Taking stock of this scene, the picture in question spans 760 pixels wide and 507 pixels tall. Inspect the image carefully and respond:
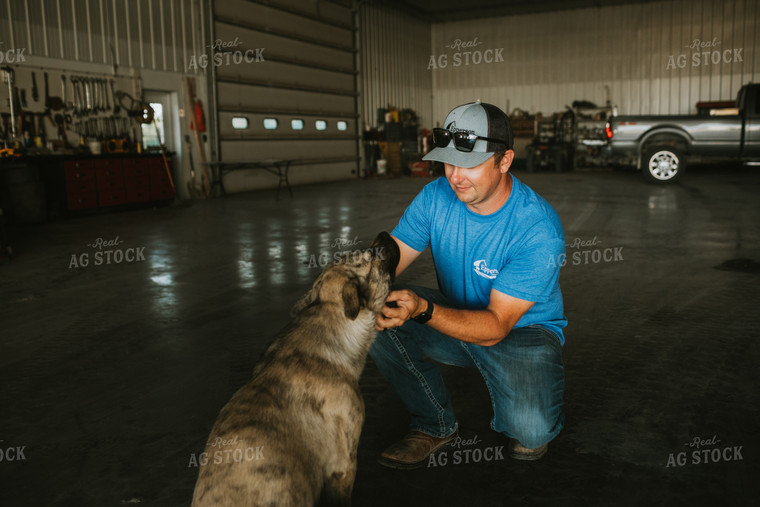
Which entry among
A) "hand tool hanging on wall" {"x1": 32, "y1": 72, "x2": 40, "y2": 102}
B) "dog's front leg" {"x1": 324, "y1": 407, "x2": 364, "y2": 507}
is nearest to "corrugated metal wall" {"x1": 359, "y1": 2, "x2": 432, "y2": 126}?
"hand tool hanging on wall" {"x1": 32, "y1": 72, "x2": 40, "y2": 102}

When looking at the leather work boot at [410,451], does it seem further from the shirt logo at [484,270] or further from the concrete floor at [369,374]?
the shirt logo at [484,270]

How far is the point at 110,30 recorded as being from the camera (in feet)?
41.0

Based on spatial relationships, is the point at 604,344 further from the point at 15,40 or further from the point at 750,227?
the point at 15,40

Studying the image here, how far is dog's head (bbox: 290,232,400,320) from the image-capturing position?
2.27 meters

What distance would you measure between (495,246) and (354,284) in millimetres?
741

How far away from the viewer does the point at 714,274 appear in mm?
5906

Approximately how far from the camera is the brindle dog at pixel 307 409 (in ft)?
5.76

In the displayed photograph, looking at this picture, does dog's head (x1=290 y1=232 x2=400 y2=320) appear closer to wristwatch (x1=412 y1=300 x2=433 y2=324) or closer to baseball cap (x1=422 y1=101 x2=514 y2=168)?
wristwatch (x1=412 y1=300 x2=433 y2=324)

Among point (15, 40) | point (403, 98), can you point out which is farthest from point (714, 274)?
point (403, 98)

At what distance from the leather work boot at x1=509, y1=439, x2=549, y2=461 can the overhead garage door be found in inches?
556

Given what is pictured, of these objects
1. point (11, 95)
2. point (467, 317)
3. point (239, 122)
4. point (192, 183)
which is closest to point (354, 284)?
point (467, 317)

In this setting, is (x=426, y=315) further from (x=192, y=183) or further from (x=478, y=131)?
(x=192, y=183)

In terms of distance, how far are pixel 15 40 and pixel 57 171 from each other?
2.34 meters

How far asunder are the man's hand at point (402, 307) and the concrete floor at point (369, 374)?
0.74 metres
